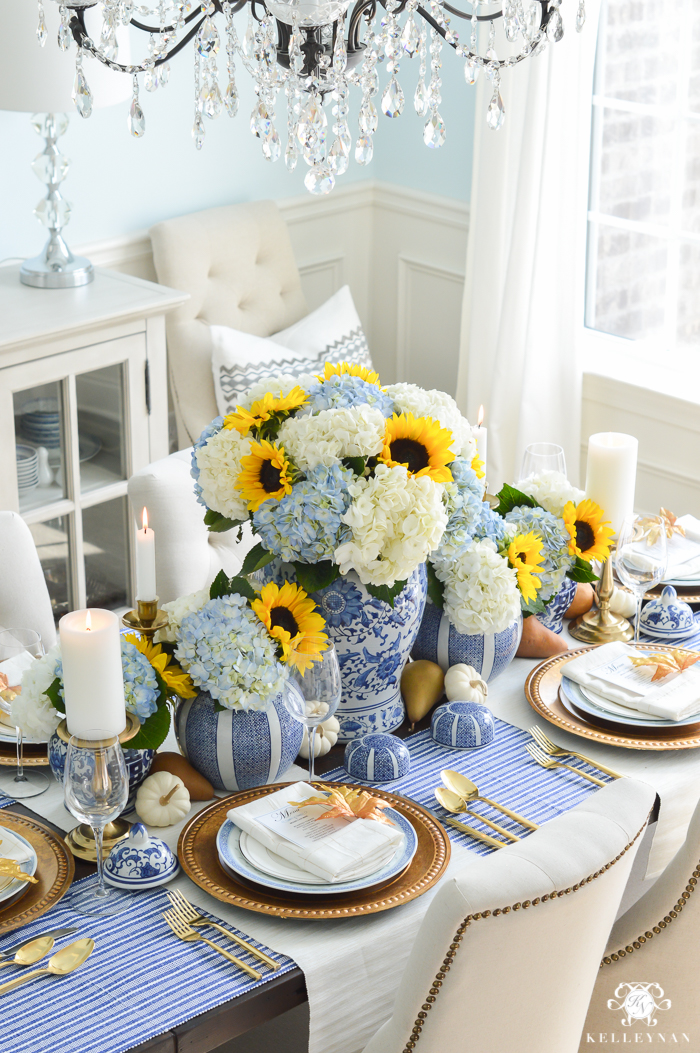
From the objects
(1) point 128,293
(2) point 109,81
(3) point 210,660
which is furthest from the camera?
(1) point 128,293

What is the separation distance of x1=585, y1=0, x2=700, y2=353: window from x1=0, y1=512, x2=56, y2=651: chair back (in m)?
2.02

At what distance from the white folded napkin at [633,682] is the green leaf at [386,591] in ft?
1.19

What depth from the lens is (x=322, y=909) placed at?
1290 mm

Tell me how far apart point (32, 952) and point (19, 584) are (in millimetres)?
883

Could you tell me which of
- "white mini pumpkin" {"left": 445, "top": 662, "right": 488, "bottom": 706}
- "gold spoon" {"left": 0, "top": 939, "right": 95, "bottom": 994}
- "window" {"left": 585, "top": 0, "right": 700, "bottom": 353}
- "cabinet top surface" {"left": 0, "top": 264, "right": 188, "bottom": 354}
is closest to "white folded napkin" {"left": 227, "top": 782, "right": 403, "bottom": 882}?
"gold spoon" {"left": 0, "top": 939, "right": 95, "bottom": 994}

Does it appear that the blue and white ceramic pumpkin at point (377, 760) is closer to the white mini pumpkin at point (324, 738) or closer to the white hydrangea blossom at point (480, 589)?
the white mini pumpkin at point (324, 738)

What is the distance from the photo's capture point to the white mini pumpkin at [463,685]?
170cm

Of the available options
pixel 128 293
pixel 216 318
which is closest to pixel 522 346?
pixel 216 318

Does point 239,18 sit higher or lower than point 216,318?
higher

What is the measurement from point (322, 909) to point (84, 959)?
0.82 feet

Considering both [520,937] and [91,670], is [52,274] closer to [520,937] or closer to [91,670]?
[91,670]

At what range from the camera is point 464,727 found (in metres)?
1.62

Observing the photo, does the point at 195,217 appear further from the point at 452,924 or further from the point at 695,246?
the point at 452,924

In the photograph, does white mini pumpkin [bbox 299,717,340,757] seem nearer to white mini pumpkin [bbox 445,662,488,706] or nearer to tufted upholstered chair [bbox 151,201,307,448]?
white mini pumpkin [bbox 445,662,488,706]
